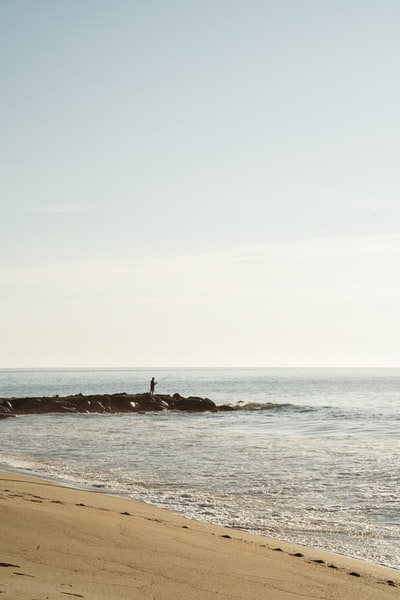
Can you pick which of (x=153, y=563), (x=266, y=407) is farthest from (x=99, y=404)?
(x=153, y=563)

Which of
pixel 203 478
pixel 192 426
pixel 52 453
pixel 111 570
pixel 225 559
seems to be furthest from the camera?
pixel 192 426

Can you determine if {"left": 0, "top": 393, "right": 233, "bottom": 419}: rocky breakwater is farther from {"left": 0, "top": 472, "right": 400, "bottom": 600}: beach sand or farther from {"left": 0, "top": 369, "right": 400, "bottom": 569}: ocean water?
{"left": 0, "top": 472, "right": 400, "bottom": 600}: beach sand

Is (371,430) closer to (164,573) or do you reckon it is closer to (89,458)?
(89,458)

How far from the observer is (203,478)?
15438 mm

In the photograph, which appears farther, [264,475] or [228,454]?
[228,454]

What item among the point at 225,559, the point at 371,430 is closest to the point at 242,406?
the point at 371,430

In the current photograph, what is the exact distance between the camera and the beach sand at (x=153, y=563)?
564cm

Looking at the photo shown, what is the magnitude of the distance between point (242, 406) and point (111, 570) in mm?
47172

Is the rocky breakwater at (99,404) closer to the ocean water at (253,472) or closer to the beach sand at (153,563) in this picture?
the ocean water at (253,472)

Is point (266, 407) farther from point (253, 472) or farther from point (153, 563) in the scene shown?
point (153, 563)

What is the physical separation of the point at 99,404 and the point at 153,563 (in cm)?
4140

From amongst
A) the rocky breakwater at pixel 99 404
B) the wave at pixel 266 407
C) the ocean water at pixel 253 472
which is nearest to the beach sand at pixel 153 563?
the ocean water at pixel 253 472

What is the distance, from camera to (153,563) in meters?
6.75

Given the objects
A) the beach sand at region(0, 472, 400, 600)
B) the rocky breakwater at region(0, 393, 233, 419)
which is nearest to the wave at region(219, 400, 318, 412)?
the rocky breakwater at region(0, 393, 233, 419)
